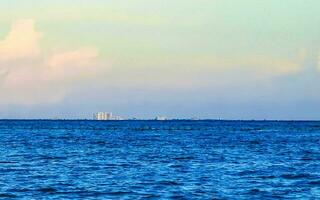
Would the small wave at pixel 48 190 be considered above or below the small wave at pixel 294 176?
below

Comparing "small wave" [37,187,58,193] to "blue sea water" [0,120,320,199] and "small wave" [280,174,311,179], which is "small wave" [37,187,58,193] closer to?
"blue sea water" [0,120,320,199]

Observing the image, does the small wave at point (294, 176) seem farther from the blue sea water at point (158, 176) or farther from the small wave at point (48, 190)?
the small wave at point (48, 190)

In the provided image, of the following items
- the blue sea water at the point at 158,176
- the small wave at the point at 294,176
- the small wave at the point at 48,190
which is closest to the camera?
the blue sea water at the point at 158,176

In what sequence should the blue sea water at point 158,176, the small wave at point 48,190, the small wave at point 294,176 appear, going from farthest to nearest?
1. the small wave at point 294,176
2. the small wave at point 48,190
3. the blue sea water at point 158,176

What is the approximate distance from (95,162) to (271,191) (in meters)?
21.5

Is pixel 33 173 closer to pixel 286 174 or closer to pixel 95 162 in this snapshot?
pixel 95 162

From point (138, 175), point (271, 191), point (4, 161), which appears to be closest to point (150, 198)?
point (271, 191)

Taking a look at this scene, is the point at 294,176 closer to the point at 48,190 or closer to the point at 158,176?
the point at 158,176

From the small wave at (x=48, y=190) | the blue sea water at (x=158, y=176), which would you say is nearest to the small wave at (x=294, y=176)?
the blue sea water at (x=158, y=176)

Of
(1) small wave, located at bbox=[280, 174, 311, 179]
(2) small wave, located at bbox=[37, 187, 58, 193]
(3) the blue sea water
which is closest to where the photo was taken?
(3) the blue sea water

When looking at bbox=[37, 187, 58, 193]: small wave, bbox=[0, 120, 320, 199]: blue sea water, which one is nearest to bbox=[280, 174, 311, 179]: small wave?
bbox=[0, 120, 320, 199]: blue sea water

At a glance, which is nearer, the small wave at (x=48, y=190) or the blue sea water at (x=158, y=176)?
the blue sea water at (x=158, y=176)

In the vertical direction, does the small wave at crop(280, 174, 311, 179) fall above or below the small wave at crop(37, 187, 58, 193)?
above

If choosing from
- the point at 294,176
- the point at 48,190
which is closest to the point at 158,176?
the point at 294,176
